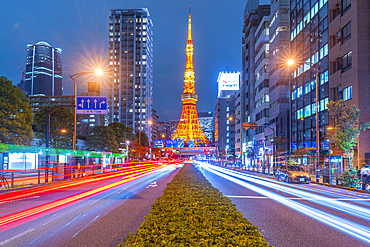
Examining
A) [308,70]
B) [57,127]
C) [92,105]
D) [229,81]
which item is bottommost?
[57,127]

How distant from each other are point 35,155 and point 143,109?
4709 inches

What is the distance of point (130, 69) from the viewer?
158 m

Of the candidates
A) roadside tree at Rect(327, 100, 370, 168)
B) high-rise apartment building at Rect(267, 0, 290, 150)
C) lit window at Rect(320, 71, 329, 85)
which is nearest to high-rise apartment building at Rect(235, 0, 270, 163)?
high-rise apartment building at Rect(267, 0, 290, 150)

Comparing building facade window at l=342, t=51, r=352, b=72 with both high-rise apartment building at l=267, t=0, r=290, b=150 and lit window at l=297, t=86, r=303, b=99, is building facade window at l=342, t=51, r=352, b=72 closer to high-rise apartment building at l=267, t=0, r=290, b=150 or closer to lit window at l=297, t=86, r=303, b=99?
lit window at l=297, t=86, r=303, b=99

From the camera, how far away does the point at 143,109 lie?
155000mm

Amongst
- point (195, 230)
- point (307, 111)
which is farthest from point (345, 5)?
point (195, 230)

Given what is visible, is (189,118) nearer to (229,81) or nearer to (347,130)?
(229,81)

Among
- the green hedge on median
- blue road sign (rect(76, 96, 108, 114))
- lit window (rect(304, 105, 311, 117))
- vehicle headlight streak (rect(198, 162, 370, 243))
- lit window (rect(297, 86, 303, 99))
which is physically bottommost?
vehicle headlight streak (rect(198, 162, 370, 243))

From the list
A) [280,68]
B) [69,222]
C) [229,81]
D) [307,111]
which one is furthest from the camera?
[229,81]

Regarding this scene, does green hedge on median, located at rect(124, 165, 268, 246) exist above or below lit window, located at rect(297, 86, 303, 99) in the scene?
below

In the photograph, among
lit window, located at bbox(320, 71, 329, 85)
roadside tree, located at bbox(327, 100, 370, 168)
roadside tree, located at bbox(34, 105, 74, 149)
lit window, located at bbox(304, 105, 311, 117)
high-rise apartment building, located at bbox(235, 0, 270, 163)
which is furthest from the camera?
high-rise apartment building, located at bbox(235, 0, 270, 163)

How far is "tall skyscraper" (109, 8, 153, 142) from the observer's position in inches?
6083

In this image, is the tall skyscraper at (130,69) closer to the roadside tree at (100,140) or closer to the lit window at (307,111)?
the roadside tree at (100,140)

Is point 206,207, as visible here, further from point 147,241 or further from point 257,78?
point 257,78
